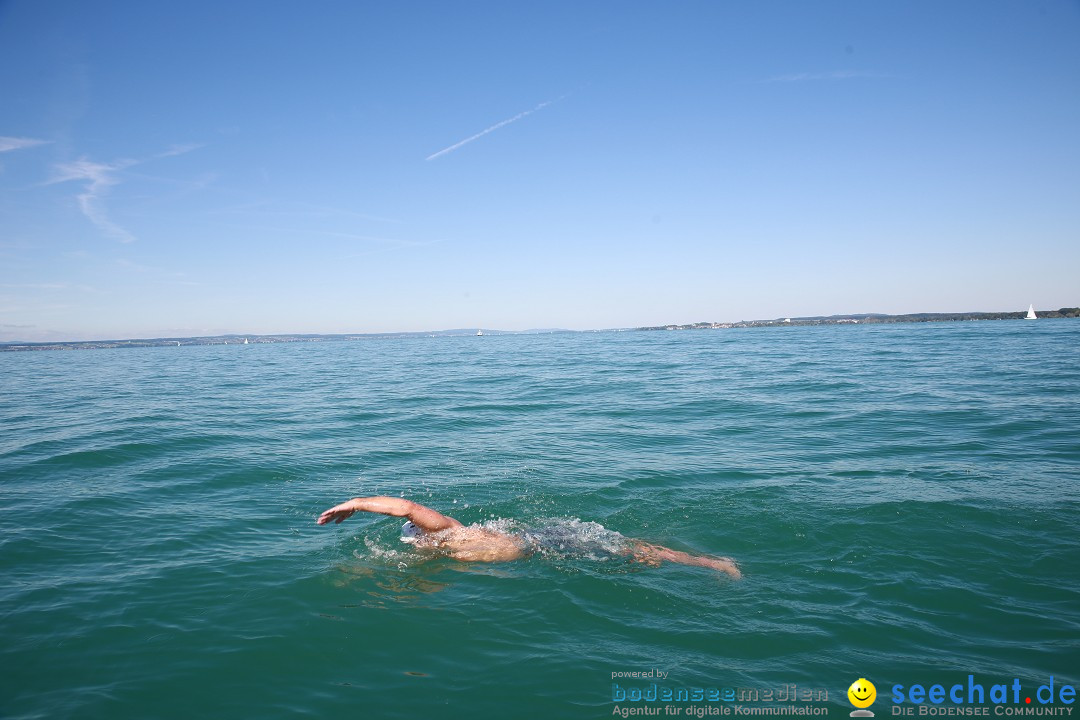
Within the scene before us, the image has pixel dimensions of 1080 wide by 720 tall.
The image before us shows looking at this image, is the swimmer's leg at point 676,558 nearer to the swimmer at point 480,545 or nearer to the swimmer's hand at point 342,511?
the swimmer at point 480,545

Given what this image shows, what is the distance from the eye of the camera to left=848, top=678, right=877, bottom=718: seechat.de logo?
4551 mm

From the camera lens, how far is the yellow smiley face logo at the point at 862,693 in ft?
15.3

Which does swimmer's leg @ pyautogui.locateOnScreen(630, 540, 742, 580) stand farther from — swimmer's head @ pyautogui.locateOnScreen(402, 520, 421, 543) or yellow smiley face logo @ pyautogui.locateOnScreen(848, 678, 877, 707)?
swimmer's head @ pyautogui.locateOnScreen(402, 520, 421, 543)

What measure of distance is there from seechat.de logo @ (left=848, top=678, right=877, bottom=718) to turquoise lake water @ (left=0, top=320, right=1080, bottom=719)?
0.10 meters

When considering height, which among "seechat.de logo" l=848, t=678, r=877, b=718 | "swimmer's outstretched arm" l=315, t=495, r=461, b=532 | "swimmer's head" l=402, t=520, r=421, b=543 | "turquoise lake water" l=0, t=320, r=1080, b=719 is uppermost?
"swimmer's outstretched arm" l=315, t=495, r=461, b=532

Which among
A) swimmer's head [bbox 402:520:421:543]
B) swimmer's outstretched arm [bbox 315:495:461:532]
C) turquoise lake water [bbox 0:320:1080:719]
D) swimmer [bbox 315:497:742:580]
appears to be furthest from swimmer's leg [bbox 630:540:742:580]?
swimmer's head [bbox 402:520:421:543]

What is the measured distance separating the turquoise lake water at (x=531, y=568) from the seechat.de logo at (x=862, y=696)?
102mm

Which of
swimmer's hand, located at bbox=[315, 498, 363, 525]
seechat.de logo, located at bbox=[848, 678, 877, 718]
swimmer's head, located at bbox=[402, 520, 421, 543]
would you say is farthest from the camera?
swimmer's head, located at bbox=[402, 520, 421, 543]

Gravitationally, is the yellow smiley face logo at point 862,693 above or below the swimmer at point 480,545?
below

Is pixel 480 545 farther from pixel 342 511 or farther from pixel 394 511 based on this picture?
pixel 342 511

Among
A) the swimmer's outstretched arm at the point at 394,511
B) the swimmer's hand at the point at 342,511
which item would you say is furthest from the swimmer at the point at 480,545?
the swimmer's hand at the point at 342,511

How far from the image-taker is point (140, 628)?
19.3 ft

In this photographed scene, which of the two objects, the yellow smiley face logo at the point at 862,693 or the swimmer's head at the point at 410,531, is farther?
the swimmer's head at the point at 410,531

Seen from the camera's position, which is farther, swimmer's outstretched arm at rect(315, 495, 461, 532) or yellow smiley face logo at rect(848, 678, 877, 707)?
swimmer's outstretched arm at rect(315, 495, 461, 532)
